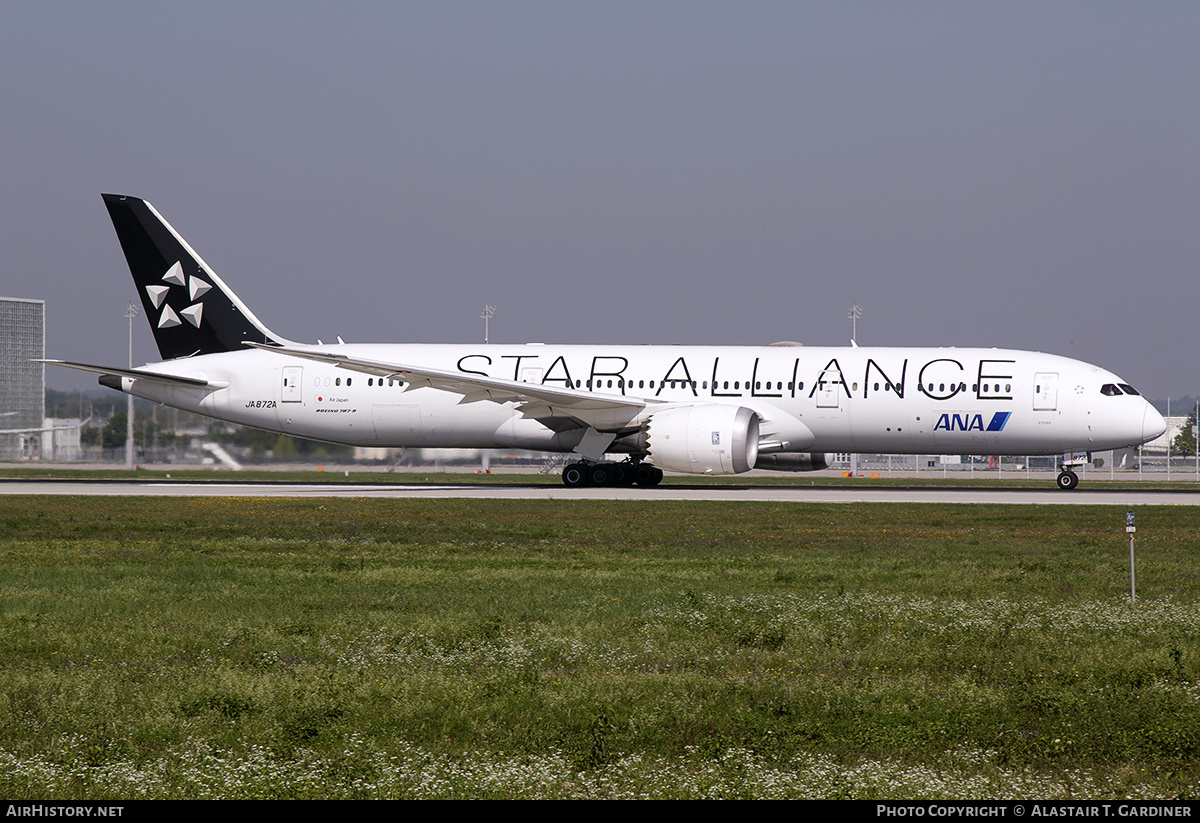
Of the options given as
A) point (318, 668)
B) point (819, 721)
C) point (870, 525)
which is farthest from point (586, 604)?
point (870, 525)

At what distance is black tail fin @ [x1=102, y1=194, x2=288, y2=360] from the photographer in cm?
3183

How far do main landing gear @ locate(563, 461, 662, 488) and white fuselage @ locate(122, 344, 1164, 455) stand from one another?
3.42 feet

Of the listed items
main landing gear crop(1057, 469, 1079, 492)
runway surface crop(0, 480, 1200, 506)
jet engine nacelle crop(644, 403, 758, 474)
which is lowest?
runway surface crop(0, 480, 1200, 506)

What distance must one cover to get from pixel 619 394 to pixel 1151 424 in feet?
44.2

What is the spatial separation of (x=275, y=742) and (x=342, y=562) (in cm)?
823

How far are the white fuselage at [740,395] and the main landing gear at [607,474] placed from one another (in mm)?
1041

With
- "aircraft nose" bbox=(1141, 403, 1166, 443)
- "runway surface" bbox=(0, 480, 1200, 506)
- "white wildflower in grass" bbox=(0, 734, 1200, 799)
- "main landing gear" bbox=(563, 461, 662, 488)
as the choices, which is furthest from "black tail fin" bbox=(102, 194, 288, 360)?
"white wildflower in grass" bbox=(0, 734, 1200, 799)

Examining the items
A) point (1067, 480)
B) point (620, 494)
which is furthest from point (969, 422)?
point (620, 494)

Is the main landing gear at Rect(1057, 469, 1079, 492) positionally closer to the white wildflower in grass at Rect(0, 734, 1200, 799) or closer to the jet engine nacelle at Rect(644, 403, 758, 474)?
the jet engine nacelle at Rect(644, 403, 758, 474)

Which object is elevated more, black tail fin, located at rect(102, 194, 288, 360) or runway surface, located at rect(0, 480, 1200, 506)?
black tail fin, located at rect(102, 194, 288, 360)

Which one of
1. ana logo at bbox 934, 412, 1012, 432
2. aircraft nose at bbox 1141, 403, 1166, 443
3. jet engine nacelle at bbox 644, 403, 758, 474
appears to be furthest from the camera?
aircraft nose at bbox 1141, 403, 1166, 443

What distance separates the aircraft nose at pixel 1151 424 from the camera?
94.8 feet

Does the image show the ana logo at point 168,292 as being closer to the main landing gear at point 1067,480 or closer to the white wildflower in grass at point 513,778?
the main landing gear at point 1067,480
